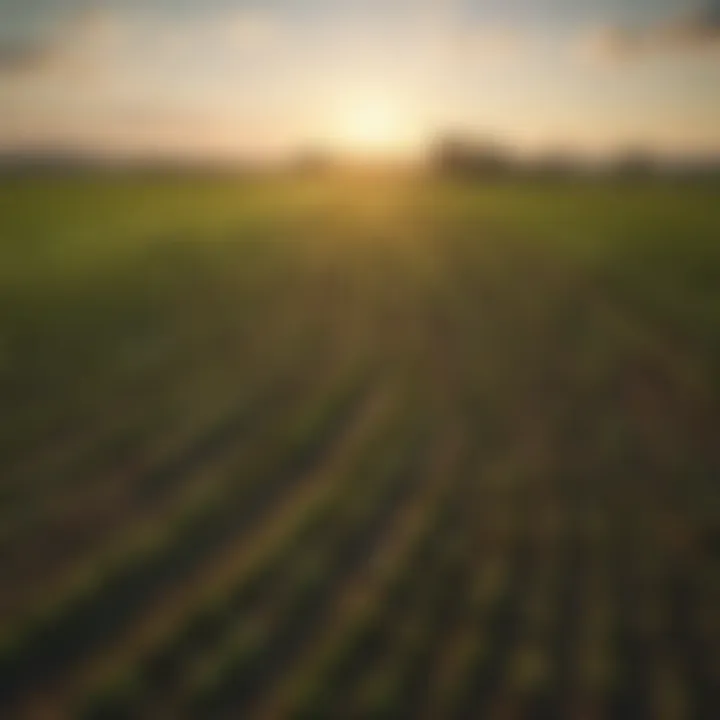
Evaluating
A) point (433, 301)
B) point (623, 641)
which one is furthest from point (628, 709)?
point (433, 301)

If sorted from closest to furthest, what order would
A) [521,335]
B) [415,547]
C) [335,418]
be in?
[415,547]
[335,418]
[521,335]

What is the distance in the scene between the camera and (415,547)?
4977 mm

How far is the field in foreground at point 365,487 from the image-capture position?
155 inches

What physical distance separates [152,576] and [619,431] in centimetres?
401

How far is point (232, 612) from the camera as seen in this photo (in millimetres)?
4289

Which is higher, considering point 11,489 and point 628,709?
point 11,489

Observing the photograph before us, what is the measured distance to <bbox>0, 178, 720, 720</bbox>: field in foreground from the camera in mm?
3947

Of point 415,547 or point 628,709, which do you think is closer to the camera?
point 628,709

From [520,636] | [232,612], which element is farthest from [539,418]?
[232,612]

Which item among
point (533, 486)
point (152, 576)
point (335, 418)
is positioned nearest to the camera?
point (152, 576)

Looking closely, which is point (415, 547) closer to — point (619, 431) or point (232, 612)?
point (232, 612)

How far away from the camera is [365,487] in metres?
5.64

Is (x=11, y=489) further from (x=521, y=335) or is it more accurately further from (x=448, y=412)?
(x=521, y=335)

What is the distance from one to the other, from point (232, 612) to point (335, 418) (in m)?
2.69
